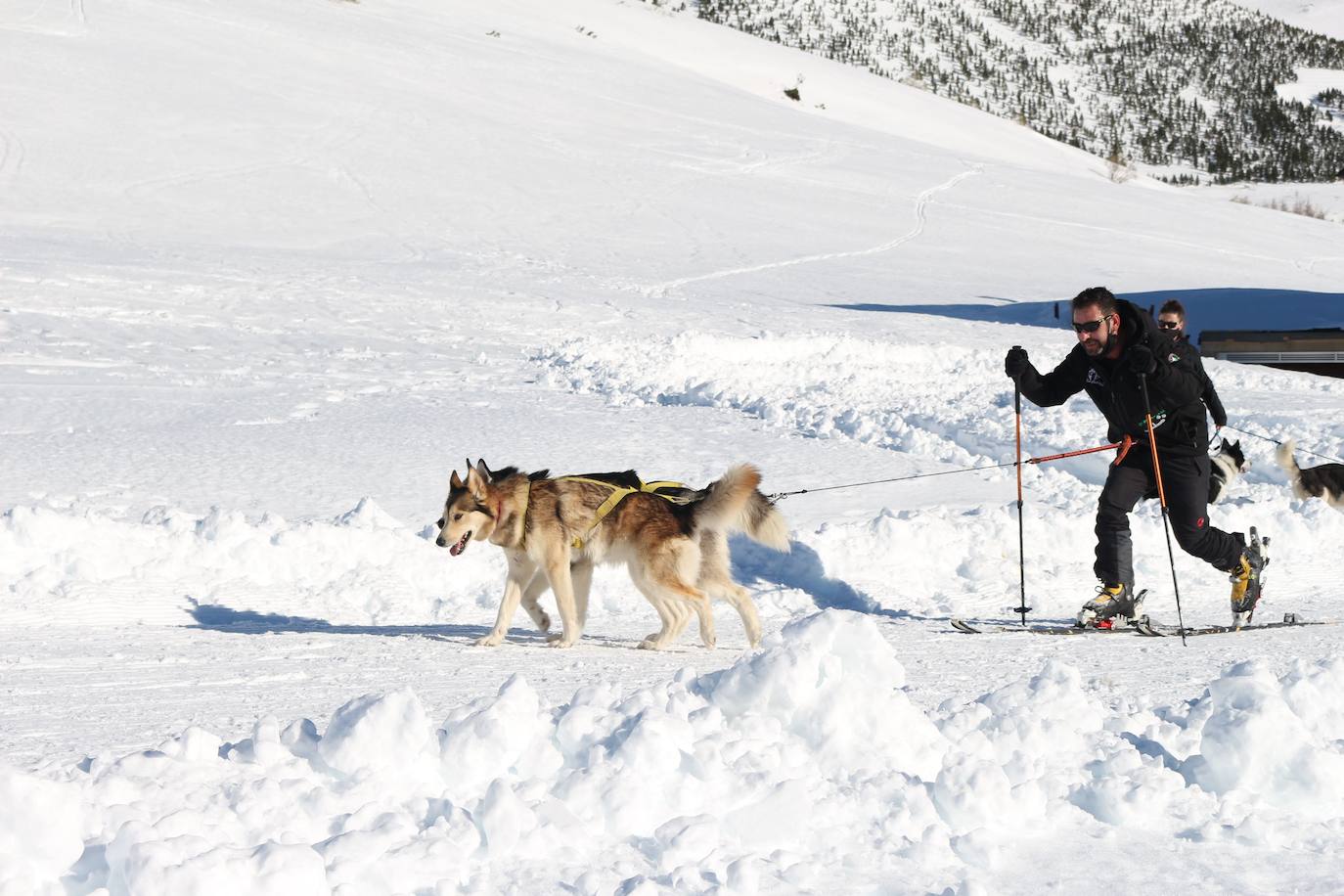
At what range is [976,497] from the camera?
30.1ft

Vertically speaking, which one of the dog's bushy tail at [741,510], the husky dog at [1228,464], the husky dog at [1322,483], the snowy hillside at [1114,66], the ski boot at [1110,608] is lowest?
the ski boot at [1110,608]

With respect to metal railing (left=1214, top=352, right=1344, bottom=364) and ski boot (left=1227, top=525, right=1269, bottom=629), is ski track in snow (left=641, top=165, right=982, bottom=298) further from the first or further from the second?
ski boot (left=1227, top=525, right=1269, bottom=629)

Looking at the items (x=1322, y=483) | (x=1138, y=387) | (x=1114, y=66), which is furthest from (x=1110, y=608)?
(x=1114, y=66)

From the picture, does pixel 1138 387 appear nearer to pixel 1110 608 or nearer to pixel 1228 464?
pixel 1110 608

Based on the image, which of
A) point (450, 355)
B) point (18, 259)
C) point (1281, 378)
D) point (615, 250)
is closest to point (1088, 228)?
point (615, 250)

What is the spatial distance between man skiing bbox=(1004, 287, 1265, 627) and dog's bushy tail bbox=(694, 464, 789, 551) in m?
1.40

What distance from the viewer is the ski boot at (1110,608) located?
6422 millimetres

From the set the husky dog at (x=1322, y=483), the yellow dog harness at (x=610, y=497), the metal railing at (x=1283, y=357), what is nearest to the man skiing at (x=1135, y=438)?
the yellow dog harness at (x=610, y=497)

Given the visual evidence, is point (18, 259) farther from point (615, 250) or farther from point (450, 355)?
point (615, 250)

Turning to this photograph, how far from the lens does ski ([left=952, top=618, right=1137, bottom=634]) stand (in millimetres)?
6383

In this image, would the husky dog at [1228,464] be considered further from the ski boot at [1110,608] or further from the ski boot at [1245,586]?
the ski boot at [1110,608]

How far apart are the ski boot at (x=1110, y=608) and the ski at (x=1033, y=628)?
0.03 meters

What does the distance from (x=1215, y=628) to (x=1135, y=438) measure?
1001 mm

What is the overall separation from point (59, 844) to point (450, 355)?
12.2 meters
